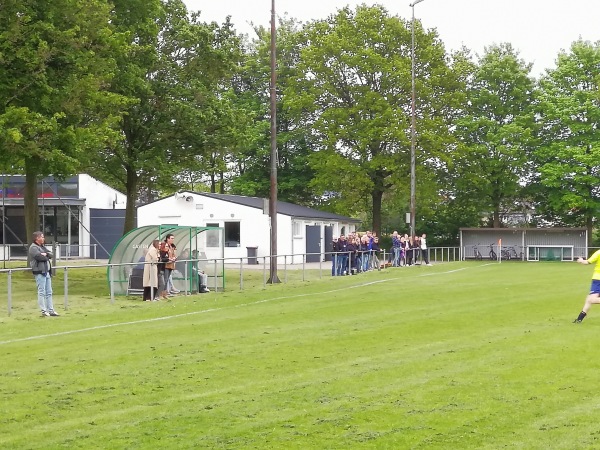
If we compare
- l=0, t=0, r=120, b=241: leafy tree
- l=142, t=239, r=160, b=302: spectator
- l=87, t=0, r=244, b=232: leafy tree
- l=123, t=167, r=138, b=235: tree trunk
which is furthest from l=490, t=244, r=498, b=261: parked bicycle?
l=142, t=239, r=160, b=302: spectator

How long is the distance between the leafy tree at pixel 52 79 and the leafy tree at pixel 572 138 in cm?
3980

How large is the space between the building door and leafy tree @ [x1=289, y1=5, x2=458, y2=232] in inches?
255

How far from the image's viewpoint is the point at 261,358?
1257 centimetres

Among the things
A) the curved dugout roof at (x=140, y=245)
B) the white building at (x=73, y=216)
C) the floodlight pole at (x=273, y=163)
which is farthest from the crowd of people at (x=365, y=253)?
the white building at (x=73, y=216)

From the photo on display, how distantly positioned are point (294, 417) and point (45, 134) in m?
20.6

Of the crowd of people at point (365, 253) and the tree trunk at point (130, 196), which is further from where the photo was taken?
the tree trunk at point (130, 196)

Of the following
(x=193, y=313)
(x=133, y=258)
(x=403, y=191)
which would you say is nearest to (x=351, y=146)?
(x=403, y=191)

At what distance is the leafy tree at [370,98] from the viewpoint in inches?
2259

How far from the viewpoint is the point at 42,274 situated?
64.8 feet

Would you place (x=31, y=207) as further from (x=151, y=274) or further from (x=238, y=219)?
(x=238, y=219)

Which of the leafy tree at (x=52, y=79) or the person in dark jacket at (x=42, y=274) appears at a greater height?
the leafy tree at (x=52, y=79)

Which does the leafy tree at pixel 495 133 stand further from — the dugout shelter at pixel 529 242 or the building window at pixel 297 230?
the building window at pixel 297 230

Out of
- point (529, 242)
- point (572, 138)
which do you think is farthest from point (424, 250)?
point (572, 138)

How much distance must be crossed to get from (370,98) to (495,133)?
1174 cm
